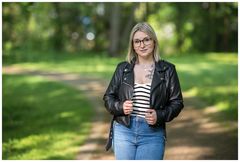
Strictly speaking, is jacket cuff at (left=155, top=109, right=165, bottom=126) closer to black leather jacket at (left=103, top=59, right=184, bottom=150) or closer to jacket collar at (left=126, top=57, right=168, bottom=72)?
black leather jacket at (left=103, top=59, right=184, bottom=150)

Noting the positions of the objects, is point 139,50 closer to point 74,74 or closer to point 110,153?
point 110,153

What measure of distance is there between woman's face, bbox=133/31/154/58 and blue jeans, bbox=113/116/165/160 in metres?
0.48

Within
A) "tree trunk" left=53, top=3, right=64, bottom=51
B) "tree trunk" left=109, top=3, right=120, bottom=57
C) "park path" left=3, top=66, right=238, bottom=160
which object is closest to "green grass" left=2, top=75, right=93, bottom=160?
"park path" left=3, top=66, right=238, bottom=160

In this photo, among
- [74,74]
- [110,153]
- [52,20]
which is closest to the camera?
[110,153]

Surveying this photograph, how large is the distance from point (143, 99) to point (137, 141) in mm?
317

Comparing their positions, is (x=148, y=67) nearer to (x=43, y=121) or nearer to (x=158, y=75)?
(x=158, y=75)

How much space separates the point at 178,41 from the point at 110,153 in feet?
116

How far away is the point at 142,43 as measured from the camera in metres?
3.68

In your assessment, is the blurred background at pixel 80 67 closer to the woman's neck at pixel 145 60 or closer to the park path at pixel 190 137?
the park path at pixel 190 137

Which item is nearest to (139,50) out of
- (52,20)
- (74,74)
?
(74,74)

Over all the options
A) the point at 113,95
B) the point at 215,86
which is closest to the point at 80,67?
the point at 215,86

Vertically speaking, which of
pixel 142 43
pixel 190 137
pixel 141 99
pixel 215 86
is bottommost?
pixel 215 86

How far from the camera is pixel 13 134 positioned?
9.30 meters

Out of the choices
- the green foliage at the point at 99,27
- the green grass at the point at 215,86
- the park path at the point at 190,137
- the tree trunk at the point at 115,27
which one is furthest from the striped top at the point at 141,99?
the green foliage at the point at 99,27
